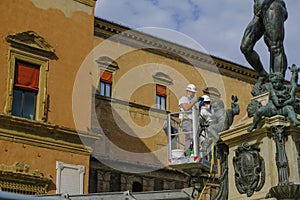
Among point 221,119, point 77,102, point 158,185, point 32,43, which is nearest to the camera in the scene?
point 221,119

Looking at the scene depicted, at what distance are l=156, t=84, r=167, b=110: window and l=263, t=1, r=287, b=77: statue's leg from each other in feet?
68.2

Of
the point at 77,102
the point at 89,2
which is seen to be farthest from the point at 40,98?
the point at 89,2

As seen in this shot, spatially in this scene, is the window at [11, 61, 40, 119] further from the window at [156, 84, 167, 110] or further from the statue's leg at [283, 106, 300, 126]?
the statue's leg at [283, 106, 300, 126]

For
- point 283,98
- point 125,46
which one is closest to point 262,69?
point 283,98

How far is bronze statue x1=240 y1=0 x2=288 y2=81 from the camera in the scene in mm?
7449

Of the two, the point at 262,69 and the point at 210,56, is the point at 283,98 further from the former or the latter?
the point at 210,56

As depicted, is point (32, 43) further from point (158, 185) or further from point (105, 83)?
point (158, 185)

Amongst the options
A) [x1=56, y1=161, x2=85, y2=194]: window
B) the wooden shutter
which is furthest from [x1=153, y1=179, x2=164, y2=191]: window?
the wooden shutter

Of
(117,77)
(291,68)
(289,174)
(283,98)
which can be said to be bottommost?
(289,174)

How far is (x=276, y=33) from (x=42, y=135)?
42.4ft

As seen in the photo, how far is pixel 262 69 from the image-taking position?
25.7 ft

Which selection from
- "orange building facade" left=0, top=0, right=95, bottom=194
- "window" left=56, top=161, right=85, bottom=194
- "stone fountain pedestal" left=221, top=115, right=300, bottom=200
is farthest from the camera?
"window" left=56, top=161, right=85, bottom=194

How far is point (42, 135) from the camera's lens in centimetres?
1897

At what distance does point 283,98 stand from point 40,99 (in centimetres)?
1372
